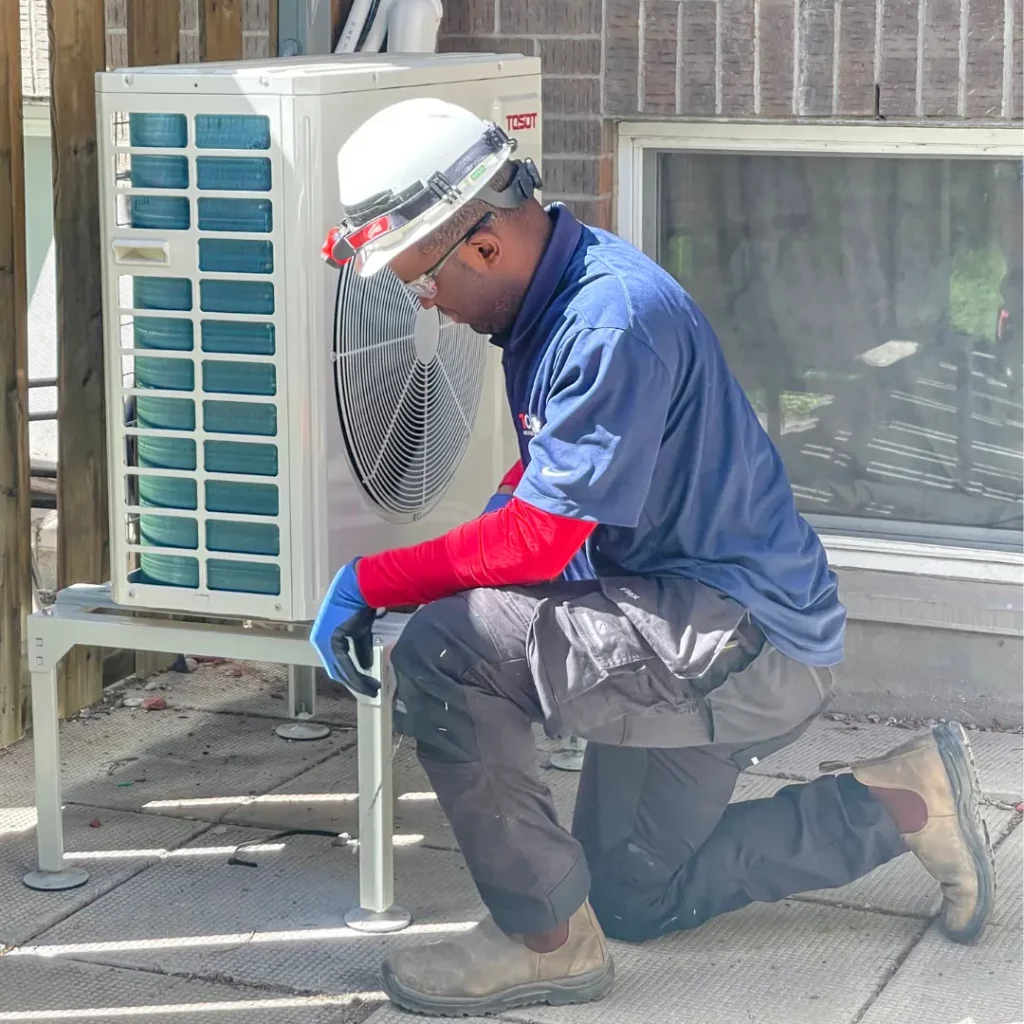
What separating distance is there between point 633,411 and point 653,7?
74.9 inches

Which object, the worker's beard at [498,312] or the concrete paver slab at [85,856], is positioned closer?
the worker's beard at [498,312]

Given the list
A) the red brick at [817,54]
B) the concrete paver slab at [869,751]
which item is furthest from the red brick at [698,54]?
the concrete paver slab at [869,751]

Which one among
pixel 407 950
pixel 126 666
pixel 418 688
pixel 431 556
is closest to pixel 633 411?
pixel 431 556

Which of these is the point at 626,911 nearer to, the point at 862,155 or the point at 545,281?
the point at 545,281

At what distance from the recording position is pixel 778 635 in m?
3.20

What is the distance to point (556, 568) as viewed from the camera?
3029 millimetres

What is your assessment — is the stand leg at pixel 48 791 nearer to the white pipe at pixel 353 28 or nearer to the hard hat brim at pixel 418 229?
the hard hat brim at pixel 418 229

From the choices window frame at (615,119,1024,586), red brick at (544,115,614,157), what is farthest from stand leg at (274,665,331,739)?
red brick at (544,115,614,157)

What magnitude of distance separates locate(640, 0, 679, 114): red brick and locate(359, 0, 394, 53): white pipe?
651 millimetres

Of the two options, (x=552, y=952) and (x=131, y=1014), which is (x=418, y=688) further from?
(x=131, y=1014)

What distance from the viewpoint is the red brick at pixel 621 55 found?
4484 millimetres

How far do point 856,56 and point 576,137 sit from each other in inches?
29.0

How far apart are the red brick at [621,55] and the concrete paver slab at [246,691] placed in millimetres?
1734

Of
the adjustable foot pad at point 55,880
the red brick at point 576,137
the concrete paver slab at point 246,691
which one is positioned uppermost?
the red brick at point 576,137
